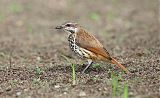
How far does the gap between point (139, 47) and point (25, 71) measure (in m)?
3.64

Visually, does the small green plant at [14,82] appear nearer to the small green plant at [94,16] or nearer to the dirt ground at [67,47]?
the dirt ground at [67,47]

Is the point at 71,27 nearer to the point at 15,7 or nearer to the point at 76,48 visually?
the point at 76,48

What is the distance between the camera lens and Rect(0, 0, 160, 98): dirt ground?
7384 mm

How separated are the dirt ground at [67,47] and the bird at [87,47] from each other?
25cm

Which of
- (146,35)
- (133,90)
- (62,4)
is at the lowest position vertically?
(133,90)

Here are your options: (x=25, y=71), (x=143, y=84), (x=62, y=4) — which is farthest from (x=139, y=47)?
(x=62, y=4)

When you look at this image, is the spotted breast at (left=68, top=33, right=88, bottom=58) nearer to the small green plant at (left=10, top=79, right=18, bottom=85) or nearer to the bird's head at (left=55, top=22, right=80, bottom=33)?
the bird's head at (left=55, top=22, right=80, bottom=33)

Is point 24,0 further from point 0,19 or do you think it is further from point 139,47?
point 139,47

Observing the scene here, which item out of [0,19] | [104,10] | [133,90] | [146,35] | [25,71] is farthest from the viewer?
[104,10]

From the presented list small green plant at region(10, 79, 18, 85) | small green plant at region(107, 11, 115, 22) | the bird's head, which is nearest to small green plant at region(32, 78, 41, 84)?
small green plant at region(10, 79, 18, 85)

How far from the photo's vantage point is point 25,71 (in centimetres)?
891

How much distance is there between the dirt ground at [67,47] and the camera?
738cm

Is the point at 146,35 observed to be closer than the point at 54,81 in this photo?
No

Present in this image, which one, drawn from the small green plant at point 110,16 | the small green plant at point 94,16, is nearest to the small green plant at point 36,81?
the small green plant at point 110,16
